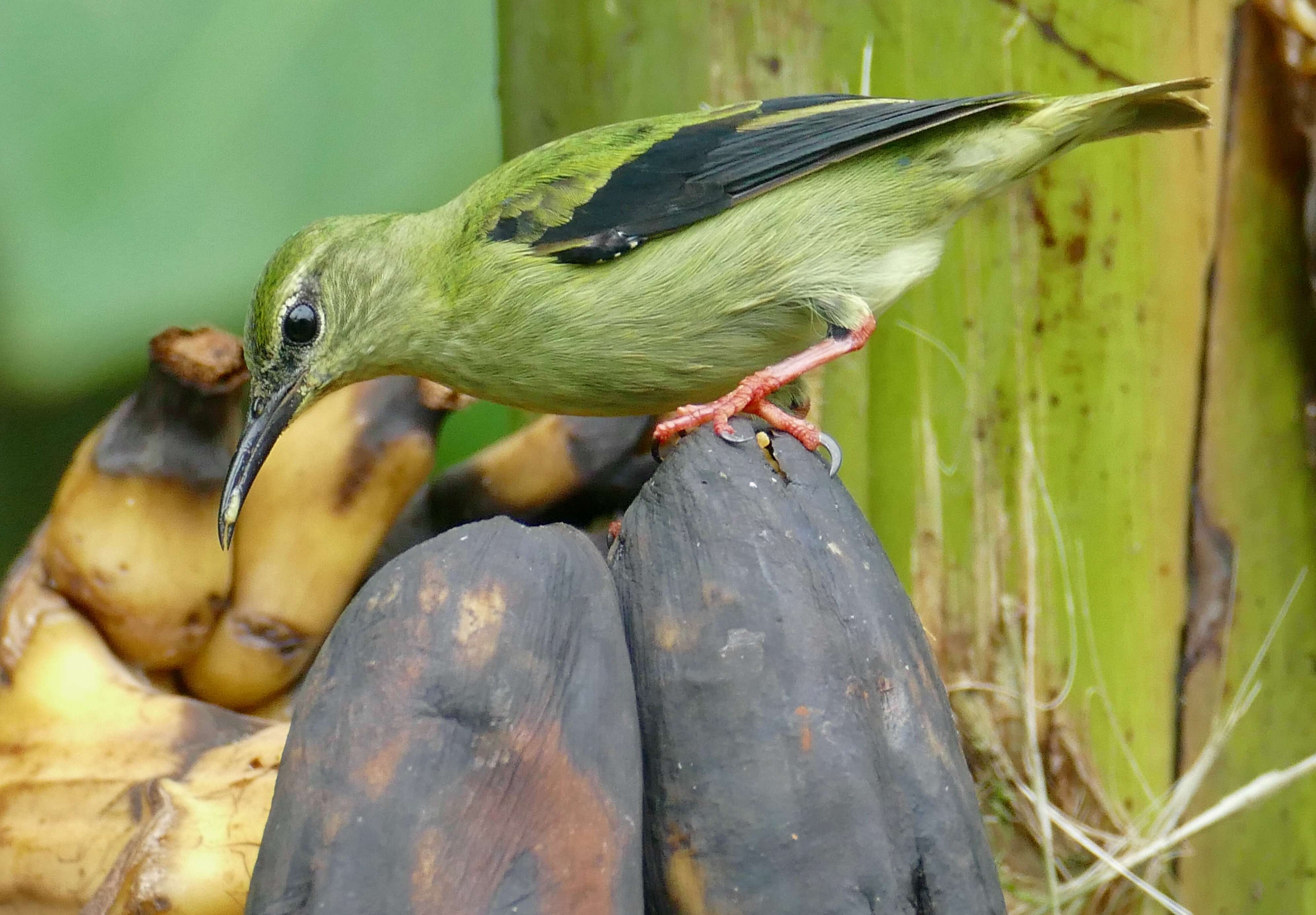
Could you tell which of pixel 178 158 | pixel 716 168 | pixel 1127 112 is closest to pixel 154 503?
pixel 716 168

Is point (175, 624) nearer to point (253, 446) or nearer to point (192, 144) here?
point (253, 446)

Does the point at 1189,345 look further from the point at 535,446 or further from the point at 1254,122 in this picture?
the point at 535,446

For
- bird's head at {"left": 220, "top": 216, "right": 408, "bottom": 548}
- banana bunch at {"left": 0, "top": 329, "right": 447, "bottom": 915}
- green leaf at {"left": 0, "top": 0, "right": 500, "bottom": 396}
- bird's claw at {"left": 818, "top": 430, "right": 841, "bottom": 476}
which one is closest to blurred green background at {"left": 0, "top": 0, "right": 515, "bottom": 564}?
green leaf at {"left": 0, "top": 0, "right": 500, "bottom": 396}

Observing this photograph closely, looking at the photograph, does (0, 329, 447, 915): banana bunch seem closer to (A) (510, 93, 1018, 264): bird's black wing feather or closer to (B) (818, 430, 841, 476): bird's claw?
(A) (510, 93, 1018, 264): bird's black wing feather

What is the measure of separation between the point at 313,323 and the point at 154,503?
31 cm

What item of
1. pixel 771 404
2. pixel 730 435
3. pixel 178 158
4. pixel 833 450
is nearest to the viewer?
pixel 730 435

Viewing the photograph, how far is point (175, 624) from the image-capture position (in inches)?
52.9

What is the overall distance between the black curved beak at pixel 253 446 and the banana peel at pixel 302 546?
7cm

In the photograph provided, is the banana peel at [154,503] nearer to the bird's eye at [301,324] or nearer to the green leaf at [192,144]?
the bird's eye at [301,324]

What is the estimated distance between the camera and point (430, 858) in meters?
0.72

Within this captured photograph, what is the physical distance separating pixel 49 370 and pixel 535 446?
118cm

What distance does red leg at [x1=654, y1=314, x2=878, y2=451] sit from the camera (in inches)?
48.6

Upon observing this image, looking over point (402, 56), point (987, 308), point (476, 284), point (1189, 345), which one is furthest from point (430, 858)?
point (402, 56)

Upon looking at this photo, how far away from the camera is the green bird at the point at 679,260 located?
4.67 ft
